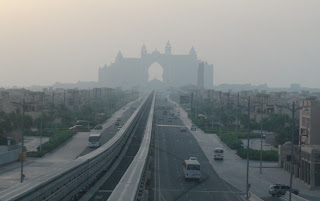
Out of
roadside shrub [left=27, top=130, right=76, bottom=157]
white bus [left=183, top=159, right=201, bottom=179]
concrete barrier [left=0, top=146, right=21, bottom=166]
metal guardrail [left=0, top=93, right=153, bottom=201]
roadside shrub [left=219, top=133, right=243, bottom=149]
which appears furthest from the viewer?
roadside shrub [left=219, top=133, right=243, bottom=149]

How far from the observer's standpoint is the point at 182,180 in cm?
1625

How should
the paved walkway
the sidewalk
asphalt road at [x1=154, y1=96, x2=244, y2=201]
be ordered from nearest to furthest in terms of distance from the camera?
asphalt road at [x1=154, y1=96, x2=244, y2=201], the sidewalk, the paved walkway

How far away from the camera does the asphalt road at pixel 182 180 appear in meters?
13.6

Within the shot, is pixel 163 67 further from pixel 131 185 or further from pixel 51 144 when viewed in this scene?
pixel 131 185

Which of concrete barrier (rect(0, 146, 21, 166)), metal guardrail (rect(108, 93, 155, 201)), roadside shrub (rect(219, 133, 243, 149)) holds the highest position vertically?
metal guardrail (rect(108, 93, 155, 201))

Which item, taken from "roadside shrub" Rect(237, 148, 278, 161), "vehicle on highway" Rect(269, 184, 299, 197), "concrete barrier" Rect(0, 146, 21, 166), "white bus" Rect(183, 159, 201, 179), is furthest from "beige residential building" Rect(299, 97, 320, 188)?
"concrete barrier" Rect(0, 146, 21, 166)

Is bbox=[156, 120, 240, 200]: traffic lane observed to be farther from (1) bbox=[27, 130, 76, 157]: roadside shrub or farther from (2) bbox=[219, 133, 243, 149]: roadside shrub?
(1) bbox=[27, 130, 76, 157]: roadside shrub

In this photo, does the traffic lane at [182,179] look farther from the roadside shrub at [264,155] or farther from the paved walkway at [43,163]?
the paved walkway at [43,163]

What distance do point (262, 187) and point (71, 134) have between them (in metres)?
15.8

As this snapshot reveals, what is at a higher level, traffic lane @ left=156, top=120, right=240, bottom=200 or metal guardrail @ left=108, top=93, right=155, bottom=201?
metal guardrail @ left=108, top=93, right=155, bottom=201

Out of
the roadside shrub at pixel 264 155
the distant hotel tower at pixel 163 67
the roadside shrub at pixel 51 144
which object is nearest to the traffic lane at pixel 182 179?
the roadside shrub at pixel 264 155

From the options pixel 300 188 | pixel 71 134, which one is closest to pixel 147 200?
pixel 300 188

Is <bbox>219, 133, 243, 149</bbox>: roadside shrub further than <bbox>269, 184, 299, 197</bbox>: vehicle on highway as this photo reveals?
Yes

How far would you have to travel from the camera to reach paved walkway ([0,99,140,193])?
1577cm
